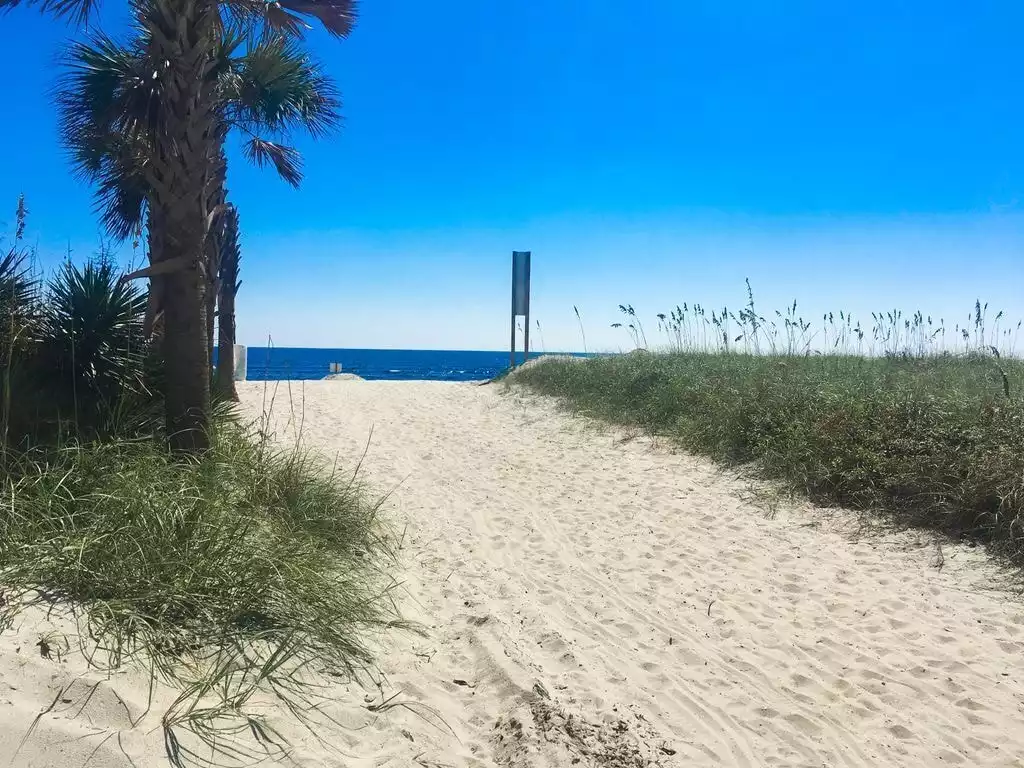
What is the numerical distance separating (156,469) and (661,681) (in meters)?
3.42

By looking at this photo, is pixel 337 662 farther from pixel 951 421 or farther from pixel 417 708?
pixel 951 421

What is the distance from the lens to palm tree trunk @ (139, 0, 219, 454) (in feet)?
17.0

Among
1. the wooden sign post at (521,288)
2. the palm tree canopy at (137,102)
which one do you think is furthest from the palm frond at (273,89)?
the wooden sign post at (521,288)

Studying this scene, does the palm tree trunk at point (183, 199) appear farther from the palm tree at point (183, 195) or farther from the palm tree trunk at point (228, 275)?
the palm tree trunk at point (228, 275)

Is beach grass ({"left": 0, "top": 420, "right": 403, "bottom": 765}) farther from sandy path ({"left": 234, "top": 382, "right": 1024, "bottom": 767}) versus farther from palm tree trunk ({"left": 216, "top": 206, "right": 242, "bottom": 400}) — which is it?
palm tree trunk ({"left": 216, "top": 206, "right": 242, "bottom": 400})

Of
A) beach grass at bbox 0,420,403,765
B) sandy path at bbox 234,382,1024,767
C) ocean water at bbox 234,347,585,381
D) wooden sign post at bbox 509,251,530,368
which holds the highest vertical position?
wooden sign post at bbox 509,251,530,368

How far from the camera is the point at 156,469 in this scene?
4402 mm

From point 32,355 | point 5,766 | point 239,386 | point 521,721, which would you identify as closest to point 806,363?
point 521,721

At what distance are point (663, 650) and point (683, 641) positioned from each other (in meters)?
0.19

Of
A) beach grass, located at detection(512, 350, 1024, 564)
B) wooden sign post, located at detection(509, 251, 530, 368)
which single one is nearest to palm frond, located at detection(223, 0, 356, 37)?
beach grass, located at detection(512, 350, 1024, 564)

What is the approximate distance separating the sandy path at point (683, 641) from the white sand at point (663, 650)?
15mm

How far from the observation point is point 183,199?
5250 mm

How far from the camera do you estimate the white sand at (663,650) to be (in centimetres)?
296

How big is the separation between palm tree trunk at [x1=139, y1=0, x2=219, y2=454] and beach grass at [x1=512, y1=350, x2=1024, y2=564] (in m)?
5.87
